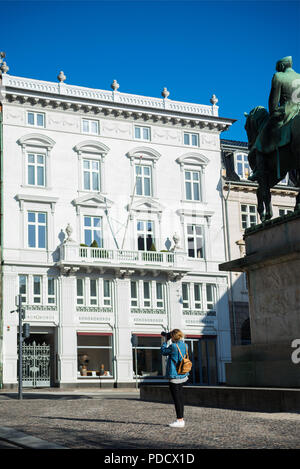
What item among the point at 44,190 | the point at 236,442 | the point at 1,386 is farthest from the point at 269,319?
the point at 44,190

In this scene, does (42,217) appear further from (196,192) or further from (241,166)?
(241,166)

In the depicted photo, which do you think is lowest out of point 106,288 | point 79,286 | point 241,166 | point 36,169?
point 106,288

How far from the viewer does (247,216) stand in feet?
173

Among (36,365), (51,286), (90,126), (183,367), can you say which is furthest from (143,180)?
(183,367)

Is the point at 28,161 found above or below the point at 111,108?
below

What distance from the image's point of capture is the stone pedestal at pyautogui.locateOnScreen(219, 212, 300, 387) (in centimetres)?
1616

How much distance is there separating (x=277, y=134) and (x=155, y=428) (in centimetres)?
882

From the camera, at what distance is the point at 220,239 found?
5116cm

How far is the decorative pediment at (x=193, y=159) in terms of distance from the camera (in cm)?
5122

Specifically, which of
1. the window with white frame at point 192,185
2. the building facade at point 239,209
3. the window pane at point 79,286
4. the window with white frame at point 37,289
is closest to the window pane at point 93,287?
the window pane at point 79,286

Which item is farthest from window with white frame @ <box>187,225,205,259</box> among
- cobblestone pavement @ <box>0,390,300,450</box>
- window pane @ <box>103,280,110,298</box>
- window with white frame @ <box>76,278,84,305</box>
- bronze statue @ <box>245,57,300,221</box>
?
cobblestone pavement @ <box>0,390,300,450</box>
